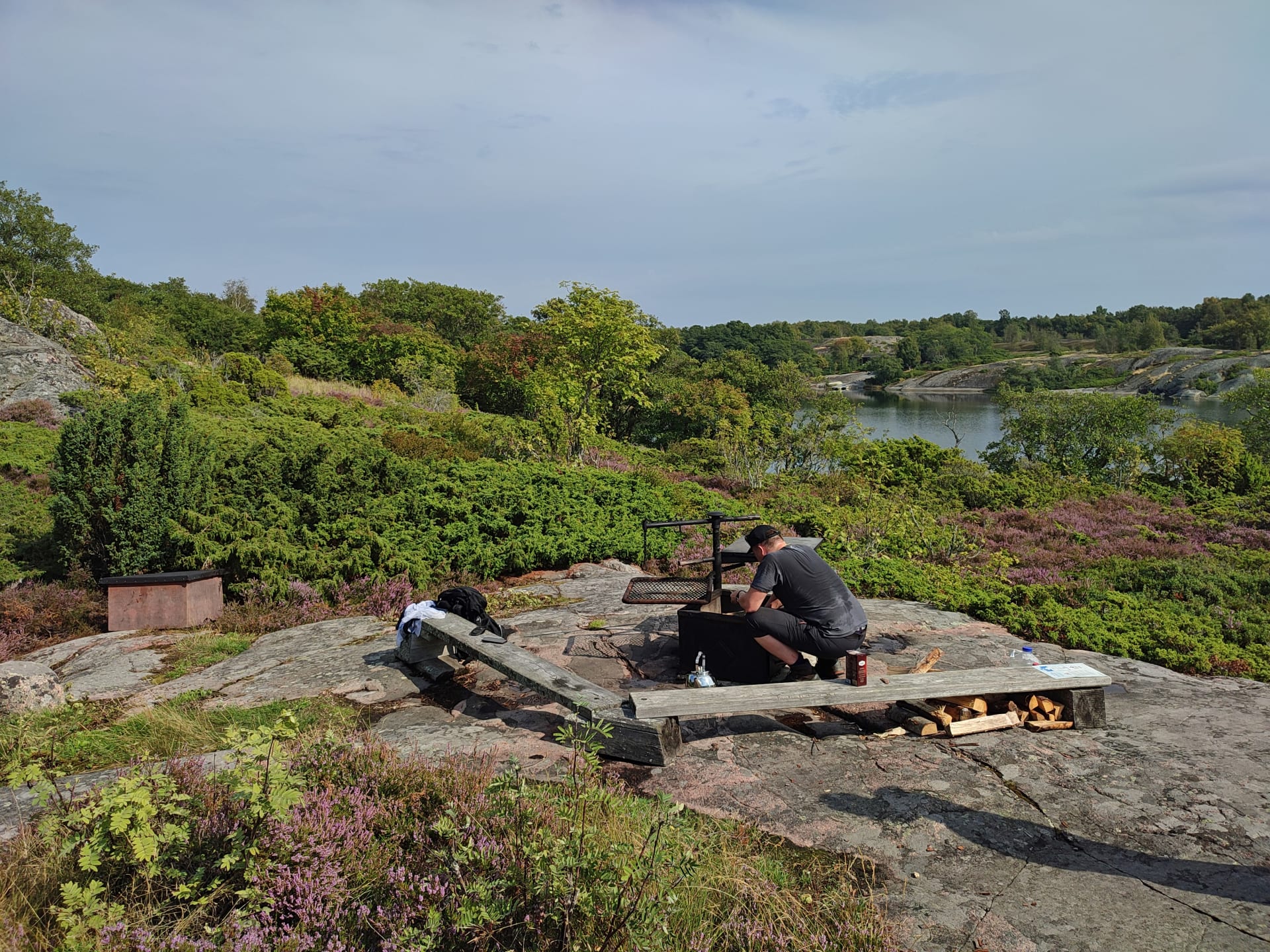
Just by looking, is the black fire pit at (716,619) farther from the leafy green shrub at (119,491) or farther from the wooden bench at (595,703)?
the leafy green shrub at (119,491)

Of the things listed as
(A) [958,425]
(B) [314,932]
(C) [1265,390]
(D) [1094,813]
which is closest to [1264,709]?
(D) [1094,813]

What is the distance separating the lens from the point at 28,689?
5371 mm

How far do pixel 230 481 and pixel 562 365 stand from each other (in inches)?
498

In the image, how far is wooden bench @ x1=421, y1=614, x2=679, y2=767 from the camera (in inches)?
178

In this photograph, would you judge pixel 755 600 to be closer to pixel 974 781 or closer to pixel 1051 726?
pixel 974 781

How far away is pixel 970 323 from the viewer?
15912cm

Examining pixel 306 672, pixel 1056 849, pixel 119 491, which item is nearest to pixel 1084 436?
pixel 1056 849

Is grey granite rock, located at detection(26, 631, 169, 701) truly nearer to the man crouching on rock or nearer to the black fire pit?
the black fire pit

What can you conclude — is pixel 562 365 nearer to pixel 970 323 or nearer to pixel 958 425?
pixel 958 425

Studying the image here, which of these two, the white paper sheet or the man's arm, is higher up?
the man's arm

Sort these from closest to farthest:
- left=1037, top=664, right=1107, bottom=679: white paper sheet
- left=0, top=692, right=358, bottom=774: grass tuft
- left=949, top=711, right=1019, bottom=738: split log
A: 1. left=0, top=692, right=358, bottom=774: grass tuft
2. left=949, top=711, right=1019, bottom=738: split log
3. left=1037, top=664, right=1107, bottom=679: white paper sheet

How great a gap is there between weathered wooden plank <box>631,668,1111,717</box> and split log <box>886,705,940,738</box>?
0.17 m

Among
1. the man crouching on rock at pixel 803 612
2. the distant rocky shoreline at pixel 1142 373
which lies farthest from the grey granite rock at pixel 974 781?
the distant rocky shoreline at pixel 1142 373

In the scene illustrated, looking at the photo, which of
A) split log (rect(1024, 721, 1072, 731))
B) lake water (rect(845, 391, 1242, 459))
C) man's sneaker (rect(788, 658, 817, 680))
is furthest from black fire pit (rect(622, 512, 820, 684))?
lake water (rect(845, 391, 1242, 459))
